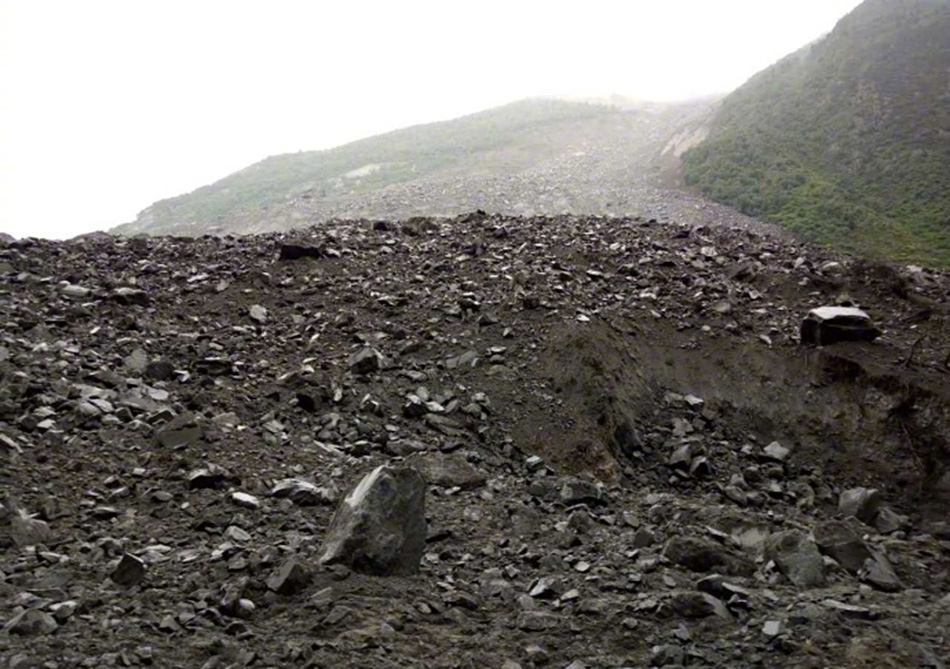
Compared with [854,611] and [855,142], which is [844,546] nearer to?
[854,611]

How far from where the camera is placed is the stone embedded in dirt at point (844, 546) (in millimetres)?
4973

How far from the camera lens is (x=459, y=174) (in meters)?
42.7

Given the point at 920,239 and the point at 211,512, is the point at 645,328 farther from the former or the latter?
the point at 920,239

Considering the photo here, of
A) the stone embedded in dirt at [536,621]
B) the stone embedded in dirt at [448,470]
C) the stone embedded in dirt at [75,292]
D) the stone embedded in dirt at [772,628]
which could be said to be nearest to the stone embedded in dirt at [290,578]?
the stone embedded in dirt at [536,621]

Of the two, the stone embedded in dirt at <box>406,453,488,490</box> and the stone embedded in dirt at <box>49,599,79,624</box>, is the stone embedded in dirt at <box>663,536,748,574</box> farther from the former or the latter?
the stone embedded in dirt at <box>49,599,79,624</box>

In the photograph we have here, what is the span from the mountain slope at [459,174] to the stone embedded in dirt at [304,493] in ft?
86.1

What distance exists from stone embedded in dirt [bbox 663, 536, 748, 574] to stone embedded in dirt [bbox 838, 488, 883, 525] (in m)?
2.15

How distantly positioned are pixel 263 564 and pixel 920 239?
25808mm

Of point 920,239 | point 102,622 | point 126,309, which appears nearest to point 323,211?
point 920,239

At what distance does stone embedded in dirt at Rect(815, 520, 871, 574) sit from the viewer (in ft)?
16.3

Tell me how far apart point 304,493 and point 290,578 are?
1.19 meters

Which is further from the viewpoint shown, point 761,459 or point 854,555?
point 761,459

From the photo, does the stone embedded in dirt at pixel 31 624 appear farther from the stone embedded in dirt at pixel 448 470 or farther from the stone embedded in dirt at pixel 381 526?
the stone embedded in dirt at pixel 448 470

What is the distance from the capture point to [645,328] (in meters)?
8.20
